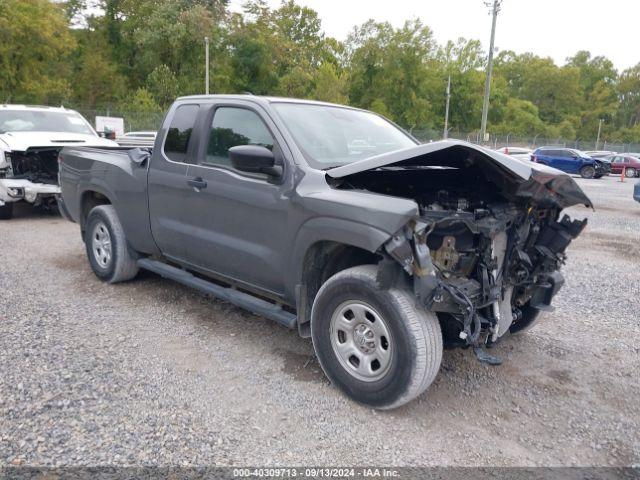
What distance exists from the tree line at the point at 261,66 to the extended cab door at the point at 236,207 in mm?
29081

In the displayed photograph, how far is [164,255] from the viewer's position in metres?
5.00

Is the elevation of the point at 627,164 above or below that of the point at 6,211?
above

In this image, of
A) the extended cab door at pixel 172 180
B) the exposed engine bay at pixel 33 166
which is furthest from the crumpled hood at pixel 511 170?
the exposed engine bay at pixel 33 166

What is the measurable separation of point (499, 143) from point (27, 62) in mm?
37708

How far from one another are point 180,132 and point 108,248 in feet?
5.36

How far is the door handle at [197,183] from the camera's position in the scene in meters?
4.32

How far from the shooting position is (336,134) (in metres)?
4.24

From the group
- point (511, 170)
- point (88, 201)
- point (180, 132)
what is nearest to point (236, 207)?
point (180, 132)

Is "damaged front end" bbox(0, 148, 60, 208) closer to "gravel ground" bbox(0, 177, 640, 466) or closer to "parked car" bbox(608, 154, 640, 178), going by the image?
"gravel ground" bbox(0, 177, 640, 466)

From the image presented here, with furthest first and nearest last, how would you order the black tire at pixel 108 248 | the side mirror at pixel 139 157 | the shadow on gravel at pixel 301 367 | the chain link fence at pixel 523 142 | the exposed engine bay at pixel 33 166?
the chain link fence at pixel 523 142 < the exposed engine bay at pixel 33 166 < the black tire at pixel 108 248 < the side mirror at pixel 139 157 < the shadow on gravel at pixel 301 367

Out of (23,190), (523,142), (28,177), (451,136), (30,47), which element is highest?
(30,47)

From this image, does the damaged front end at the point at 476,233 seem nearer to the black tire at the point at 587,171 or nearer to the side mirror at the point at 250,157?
the side mirror at the point at 250,157

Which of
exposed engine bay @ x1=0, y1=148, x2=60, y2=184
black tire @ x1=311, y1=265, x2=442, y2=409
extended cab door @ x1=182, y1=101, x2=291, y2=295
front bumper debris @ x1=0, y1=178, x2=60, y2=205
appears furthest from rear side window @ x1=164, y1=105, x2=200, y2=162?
exposed engine bay @ x1=0, y1=148, x2=60, y2=184

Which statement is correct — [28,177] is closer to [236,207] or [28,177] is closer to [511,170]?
[236,207]
